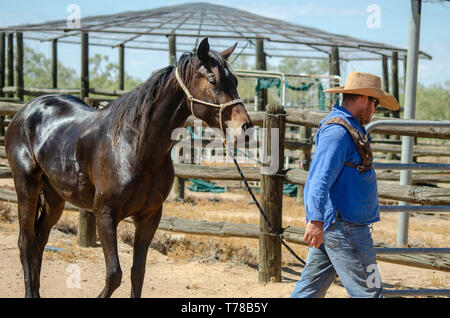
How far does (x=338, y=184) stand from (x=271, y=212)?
2599 mm

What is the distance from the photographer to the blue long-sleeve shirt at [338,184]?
262cm

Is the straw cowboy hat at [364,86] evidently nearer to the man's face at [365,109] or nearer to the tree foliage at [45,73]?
the man's face at [365,109]

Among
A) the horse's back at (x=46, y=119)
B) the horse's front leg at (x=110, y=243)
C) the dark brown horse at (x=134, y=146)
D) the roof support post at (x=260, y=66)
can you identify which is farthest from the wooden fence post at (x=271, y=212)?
the roof support post at (x=260, y=66)

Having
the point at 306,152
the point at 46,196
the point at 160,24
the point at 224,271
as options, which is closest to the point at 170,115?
the point at 46,196

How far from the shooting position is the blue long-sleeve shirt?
2.62m

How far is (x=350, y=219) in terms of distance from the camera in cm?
268

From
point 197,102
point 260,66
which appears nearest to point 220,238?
point 197,102

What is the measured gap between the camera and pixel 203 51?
3.26 meters

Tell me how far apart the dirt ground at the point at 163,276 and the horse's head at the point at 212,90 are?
2.24 meters

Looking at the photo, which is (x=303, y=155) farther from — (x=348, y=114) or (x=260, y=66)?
(x=348, y=114)

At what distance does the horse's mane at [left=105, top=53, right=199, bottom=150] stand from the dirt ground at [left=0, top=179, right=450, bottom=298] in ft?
5.85

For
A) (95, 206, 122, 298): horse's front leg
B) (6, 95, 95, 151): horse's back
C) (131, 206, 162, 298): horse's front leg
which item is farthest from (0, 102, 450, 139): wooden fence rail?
(95, 206, 122, 298): horse's front leg

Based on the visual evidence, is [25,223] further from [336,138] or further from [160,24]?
[160,24]

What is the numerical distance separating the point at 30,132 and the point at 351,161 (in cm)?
286
